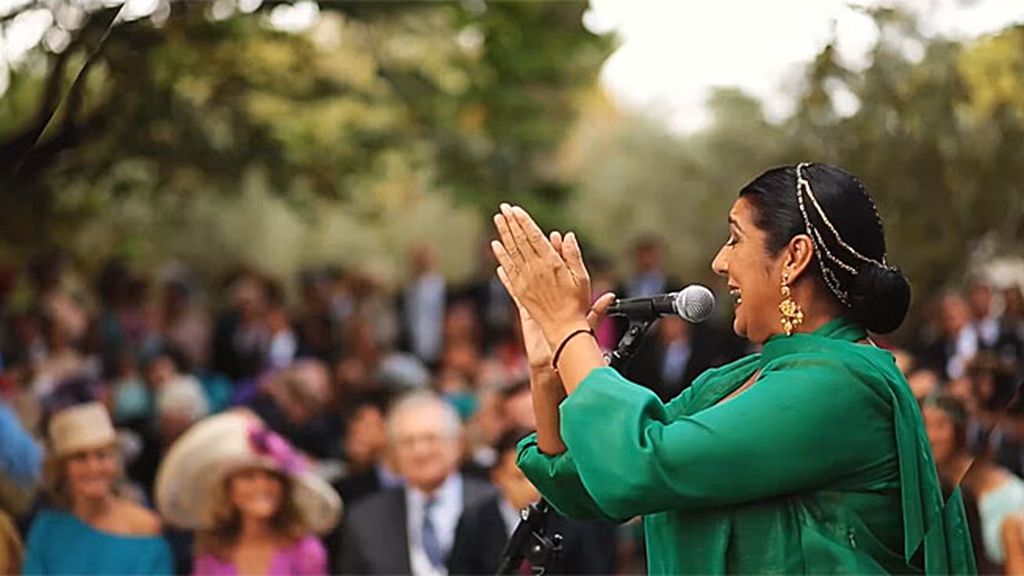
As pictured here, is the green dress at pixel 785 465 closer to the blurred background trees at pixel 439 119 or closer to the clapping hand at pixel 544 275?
the clapping hand at pixel 544 275

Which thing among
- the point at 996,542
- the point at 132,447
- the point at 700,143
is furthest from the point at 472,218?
the point at 996,542

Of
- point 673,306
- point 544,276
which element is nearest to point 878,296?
point 673,306

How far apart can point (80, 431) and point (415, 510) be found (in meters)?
1.22

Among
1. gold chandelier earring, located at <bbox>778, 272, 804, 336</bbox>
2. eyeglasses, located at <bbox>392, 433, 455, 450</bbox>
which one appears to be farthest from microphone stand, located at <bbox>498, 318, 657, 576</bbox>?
eyeglasses, located at <bbox>392, 433, 455, 450</bbox>

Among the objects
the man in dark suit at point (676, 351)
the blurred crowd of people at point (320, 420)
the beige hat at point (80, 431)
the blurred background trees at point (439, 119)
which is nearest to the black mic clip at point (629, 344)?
the blurred crowd of people at point (320, 420)

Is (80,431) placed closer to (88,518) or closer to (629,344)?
(88,518)

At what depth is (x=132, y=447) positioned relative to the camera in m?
8.45

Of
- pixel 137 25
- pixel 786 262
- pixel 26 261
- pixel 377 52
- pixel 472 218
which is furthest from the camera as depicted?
pixel 472 218

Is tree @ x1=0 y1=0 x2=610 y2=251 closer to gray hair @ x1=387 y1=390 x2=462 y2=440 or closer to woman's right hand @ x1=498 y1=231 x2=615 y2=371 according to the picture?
gray hair @ x1=387 y1=390 x2=462 y2=440

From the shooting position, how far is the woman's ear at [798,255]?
2.80 meters

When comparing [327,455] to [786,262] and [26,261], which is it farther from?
[786,262]

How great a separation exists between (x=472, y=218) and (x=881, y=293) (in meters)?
18.5

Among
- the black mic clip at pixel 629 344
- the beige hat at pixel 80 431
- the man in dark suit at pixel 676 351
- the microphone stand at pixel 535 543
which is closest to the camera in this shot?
the black mic clip at pixel 629 344

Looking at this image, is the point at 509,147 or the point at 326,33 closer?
the point at 509,147
